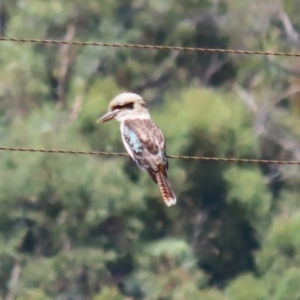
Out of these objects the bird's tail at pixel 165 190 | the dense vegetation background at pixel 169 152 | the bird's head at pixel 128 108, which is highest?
the dense vegetation background at pixel 169 152

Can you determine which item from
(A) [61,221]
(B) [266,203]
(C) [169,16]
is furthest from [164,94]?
(A) [61,221]

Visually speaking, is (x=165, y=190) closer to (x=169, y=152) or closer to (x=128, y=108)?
(x=128, y=108)

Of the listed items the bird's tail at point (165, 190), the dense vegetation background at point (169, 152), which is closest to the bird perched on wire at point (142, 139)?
the bird's tail at point (165, 190)

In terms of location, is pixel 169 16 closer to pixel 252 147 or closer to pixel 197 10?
pixel 197 10

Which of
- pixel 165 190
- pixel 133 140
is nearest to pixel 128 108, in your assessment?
pixel 133 140

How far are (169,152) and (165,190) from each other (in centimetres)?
2324

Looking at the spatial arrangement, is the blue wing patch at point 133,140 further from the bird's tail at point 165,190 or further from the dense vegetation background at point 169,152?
the dense vegetation background at point 169,152

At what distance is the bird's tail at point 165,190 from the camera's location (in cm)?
899

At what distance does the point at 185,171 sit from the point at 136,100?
24751 mm

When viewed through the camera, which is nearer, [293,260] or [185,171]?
[293,260]

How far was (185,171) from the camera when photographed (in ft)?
114

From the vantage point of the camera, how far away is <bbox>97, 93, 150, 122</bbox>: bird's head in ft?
33.0

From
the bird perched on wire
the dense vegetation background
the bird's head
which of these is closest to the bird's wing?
the bird perched on wire

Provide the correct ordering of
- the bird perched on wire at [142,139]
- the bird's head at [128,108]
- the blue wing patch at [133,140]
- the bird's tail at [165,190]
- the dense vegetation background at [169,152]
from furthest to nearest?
1. the dense vegetation background at [169,152]
2. the bird's head at [128,108]
3. the blue wing patch at [133,140]
4. the bird perched on wire at [142,139]
5. the bird's tail at [165,190]
